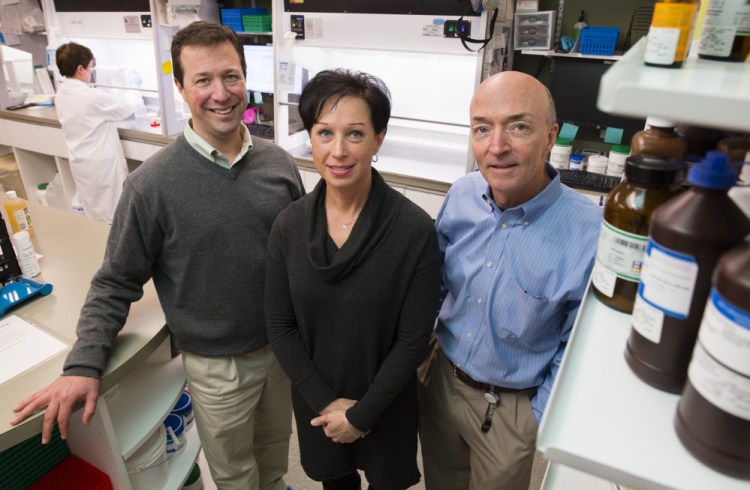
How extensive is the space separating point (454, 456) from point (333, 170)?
1002 millimetres

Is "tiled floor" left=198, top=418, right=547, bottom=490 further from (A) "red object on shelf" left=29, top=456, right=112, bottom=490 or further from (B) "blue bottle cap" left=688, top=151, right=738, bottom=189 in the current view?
(B) "blue bottle cap" left=688, top=151, right=738, bottom=189

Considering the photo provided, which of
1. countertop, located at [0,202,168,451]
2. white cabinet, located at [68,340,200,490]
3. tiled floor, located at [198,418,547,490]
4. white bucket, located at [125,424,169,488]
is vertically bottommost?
tiled floor, located at [198,418,547,490]

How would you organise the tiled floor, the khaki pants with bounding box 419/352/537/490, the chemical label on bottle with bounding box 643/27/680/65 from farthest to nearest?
the tiled floor
the khaki pants with bounding box 419/352/537/490
the chemical label on bottle with bounding box 643/27/680/65

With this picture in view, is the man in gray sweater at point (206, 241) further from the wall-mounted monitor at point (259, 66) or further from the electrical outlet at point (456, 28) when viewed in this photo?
the wall-mounted monitor at point (259, 66)

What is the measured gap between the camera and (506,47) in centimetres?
307

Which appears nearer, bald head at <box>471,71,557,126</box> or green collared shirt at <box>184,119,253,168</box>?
bald head at <box>471,71,557,126</box>

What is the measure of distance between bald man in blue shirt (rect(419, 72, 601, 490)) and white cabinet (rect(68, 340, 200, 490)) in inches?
36.3

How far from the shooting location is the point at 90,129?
3.86m

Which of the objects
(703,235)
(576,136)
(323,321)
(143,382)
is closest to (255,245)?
Result: (323,321)

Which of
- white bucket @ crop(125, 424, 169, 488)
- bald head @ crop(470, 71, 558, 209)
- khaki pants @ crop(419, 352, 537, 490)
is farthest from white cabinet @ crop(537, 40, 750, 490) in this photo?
white bucket @ crop(125, 424, 169, 488)

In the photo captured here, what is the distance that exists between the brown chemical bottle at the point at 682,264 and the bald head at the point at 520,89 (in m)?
0.68

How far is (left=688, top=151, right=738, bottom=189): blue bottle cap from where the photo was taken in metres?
0.50

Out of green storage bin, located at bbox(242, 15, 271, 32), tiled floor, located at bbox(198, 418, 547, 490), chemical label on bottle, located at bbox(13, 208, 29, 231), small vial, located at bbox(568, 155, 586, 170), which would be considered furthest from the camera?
green storage bin, located at bbox(242, 15, 271, 32)

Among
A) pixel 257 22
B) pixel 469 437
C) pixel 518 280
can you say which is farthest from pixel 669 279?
pixel 257 22
